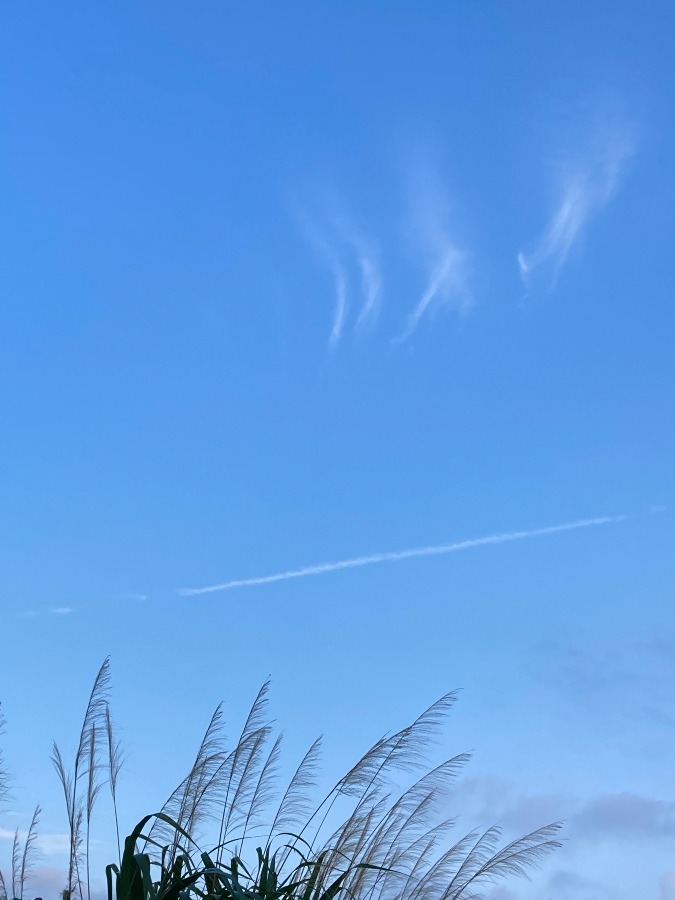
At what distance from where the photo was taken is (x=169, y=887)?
3.98m

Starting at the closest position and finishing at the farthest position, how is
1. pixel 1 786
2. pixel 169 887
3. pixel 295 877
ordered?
pixel 169 887 < pixel 295 877 < pixel 1 786

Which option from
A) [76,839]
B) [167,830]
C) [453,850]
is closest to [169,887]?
[167,830]

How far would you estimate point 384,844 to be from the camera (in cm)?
606

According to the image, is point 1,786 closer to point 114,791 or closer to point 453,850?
point 114,791

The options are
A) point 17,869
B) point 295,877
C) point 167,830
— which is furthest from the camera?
point 17,869

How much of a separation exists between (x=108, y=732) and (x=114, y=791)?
0.38m

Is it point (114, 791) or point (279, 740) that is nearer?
point (114, 791)

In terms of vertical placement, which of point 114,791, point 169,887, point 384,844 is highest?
point 114,791

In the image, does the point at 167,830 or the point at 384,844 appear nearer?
the point at 167,830

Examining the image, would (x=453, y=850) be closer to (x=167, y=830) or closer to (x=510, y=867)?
(x=510, y=867)

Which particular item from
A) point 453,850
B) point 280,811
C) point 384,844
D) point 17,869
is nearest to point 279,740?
point 280,811

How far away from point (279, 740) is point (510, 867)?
5.42 ft

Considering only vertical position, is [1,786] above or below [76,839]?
above

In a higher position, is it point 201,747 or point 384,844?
point 201,747
